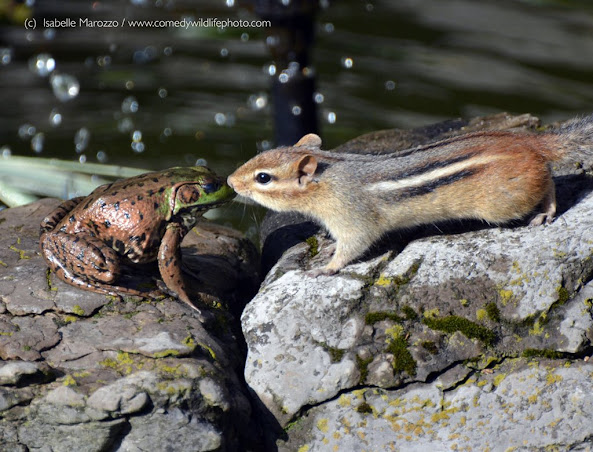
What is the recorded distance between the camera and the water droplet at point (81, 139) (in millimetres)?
9806

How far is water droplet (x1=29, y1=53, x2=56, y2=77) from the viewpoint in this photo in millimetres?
11477

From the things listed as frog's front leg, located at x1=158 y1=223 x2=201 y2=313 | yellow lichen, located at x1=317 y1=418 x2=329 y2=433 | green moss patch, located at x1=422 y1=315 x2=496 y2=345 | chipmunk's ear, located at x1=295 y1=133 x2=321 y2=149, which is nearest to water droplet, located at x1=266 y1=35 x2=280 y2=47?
chipmunk's ear, located at x1=295 y1=133 x2=321 y2=149

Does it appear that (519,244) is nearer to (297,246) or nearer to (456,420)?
(456,420)

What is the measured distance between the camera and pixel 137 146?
32.1ft

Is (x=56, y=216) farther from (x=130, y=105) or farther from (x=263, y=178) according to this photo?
(x=130, y=105)

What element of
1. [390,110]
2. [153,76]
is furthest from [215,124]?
[390,110]

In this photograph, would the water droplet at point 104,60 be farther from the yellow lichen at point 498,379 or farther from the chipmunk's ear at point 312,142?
the yellow lichen at point 498,379

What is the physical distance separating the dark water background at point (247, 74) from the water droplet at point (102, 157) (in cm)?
1

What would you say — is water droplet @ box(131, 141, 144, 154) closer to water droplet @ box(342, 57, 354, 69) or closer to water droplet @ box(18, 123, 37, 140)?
water droplet @ box(18, 123, 37, 140)

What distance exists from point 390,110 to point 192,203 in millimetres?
6177

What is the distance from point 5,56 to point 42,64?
57cm

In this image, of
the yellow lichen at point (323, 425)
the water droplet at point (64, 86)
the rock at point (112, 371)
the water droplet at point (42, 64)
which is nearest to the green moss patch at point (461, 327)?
the yellow lichen at point (323, 425)

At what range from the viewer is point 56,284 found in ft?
15.6

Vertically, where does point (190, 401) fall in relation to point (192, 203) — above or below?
below
